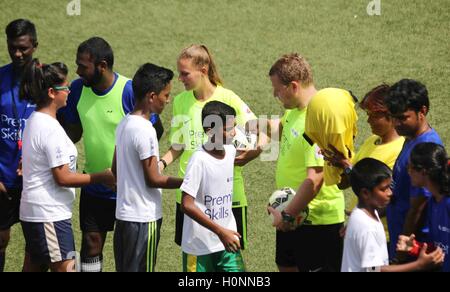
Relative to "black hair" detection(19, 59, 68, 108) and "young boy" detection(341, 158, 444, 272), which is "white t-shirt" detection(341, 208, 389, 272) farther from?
"black hair" detection(19, 59, 68, 108)

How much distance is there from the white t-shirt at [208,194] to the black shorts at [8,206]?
1.68m

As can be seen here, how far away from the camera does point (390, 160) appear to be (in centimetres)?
648

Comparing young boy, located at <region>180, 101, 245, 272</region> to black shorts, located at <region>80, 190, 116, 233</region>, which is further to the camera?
black shorts, located at <region>80, 190, 116, 233</region>

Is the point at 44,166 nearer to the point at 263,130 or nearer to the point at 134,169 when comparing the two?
the point at 134,169

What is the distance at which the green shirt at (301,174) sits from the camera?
6957 mm

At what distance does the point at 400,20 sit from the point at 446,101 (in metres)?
2.23

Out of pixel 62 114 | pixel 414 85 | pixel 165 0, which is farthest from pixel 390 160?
pixel 165 0

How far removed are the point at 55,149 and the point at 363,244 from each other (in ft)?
7.64

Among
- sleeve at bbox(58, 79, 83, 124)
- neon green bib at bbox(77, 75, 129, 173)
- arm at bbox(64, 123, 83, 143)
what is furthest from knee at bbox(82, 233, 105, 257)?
sleeve at bbox(58, 79, 83, 124)

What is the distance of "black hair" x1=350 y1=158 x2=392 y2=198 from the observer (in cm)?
575

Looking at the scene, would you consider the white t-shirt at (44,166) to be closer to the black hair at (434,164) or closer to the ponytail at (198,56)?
the ponytail at (198,56)

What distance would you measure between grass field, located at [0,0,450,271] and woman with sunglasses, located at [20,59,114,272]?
500cm

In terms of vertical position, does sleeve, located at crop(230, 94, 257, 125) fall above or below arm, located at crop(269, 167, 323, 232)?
above
